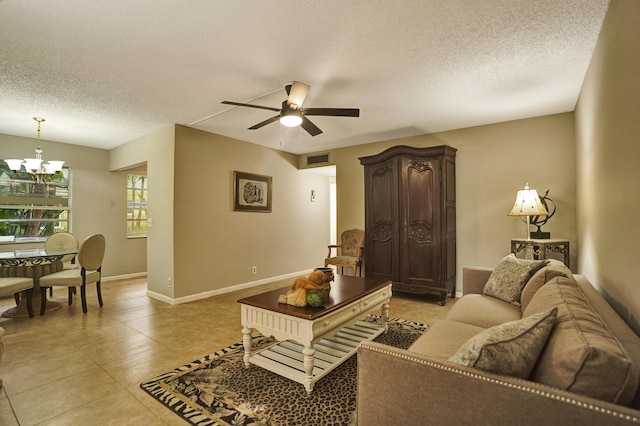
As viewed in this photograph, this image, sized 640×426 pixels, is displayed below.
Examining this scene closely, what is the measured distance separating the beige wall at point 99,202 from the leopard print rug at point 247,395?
4.48 metres

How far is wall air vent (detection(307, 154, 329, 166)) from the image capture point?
19.6 feet

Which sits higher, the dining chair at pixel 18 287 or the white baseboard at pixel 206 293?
the dining chair at pixel 18 287

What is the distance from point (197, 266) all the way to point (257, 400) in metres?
2.94

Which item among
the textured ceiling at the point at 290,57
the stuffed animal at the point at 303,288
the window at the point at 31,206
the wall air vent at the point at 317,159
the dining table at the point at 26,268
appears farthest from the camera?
the wall air vent at the point at 317,159

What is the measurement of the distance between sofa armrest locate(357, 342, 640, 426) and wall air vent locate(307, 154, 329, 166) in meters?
4.96

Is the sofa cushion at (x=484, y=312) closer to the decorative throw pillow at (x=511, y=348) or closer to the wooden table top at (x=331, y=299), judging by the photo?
the wooden table top at (x=331, y=299)

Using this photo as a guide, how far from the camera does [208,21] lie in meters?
2.09

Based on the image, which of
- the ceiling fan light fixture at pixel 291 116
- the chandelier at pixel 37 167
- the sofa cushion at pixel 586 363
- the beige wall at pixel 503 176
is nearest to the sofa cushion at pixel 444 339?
the sofa cushion at pixel 586 363

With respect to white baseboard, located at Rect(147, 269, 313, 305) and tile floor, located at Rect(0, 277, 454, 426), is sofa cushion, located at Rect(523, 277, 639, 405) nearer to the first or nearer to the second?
tile floor, located at Rect(0, 277, 454, 426)

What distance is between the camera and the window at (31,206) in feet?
15.9

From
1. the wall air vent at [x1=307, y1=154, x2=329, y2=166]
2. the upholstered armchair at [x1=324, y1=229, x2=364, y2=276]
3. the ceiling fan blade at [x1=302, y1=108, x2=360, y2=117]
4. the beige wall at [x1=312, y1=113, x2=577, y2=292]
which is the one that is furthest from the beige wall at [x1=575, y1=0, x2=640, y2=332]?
the wall air vent at [x1=307, y1=154, x2=329, y2=166]

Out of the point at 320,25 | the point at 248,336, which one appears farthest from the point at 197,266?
the point at 320,25

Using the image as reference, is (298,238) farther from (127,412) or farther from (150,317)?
(127,412)

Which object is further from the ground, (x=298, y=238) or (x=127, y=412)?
(x=298, y=238)
